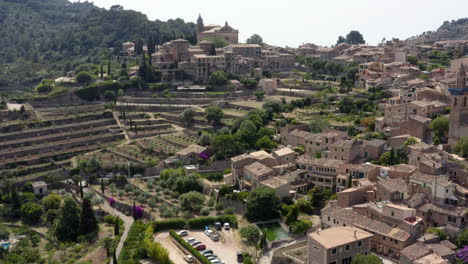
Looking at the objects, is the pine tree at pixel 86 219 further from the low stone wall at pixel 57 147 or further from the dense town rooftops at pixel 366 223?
the low stone wall at pixel 57 147

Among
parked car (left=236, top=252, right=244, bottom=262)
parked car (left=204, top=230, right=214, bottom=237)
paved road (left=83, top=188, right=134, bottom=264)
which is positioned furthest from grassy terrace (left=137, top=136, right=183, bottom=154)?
parked car (left=236, top=252, right=244, bottom=262)

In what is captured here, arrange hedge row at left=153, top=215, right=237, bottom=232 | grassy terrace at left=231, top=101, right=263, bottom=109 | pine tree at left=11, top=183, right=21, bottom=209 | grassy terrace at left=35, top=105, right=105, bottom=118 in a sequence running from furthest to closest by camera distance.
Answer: grassy terrace at left=231, top=101, right=263, bottom=109
grassy terrace at left=35, top=105, right=105, bottom=118
pine tree at left=11, top=183, right=21, bottom=209
hedge row at left=153, top=215, right=237, bottom=232

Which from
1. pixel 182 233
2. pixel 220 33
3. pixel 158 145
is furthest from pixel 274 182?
pixel 220 33

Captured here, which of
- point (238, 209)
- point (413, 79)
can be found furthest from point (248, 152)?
point (413, 79)

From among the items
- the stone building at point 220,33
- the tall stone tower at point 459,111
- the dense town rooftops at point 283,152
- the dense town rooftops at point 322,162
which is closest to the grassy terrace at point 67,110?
the dense town rooftops at point 283,152

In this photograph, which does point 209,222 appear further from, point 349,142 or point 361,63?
point 361,63

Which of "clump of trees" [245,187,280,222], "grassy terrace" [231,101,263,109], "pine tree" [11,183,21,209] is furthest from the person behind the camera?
"grassy terrace" [231,101,263,109]

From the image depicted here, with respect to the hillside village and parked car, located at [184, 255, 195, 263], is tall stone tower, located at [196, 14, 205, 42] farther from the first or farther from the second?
parked car, located at [184, 255, 195, 263]
